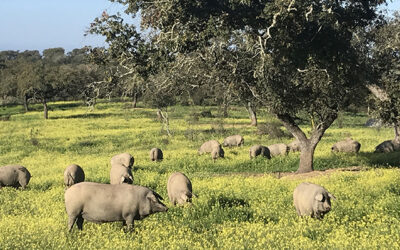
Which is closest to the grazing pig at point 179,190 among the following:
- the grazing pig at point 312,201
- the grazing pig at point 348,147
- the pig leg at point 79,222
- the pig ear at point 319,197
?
the pig leg at point 79,222

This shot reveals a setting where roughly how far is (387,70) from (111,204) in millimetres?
14327

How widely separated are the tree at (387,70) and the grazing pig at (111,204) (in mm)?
11076

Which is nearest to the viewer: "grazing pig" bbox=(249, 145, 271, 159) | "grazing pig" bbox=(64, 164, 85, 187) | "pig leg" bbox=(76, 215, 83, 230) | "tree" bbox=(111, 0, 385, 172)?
"pig leg" bbox=(76, 215, 83, 230)

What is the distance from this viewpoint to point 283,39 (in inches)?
747

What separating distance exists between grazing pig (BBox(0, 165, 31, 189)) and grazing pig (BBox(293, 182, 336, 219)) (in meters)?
14.7

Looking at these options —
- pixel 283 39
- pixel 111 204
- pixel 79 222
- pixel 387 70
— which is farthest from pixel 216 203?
pixel 387 70

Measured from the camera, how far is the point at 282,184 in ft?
65.8

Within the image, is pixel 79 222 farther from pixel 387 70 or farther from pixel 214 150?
pixel 214 150

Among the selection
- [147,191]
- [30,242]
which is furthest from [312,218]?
[30,242]

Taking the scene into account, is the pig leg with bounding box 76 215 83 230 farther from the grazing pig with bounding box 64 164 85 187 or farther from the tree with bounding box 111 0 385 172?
the grazing pig with bounding box 64 164 85 187

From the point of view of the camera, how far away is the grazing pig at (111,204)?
41.4 ft

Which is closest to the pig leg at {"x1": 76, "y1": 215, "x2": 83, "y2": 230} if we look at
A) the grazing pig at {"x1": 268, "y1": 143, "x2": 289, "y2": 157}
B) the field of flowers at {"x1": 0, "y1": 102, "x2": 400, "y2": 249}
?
the field of flowers at {"x1": 0, "y1": 102, "x2": 400, "y2": 249}

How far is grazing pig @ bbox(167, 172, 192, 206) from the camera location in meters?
15.5

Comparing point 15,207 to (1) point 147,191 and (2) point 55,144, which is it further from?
(2) point 55,144
